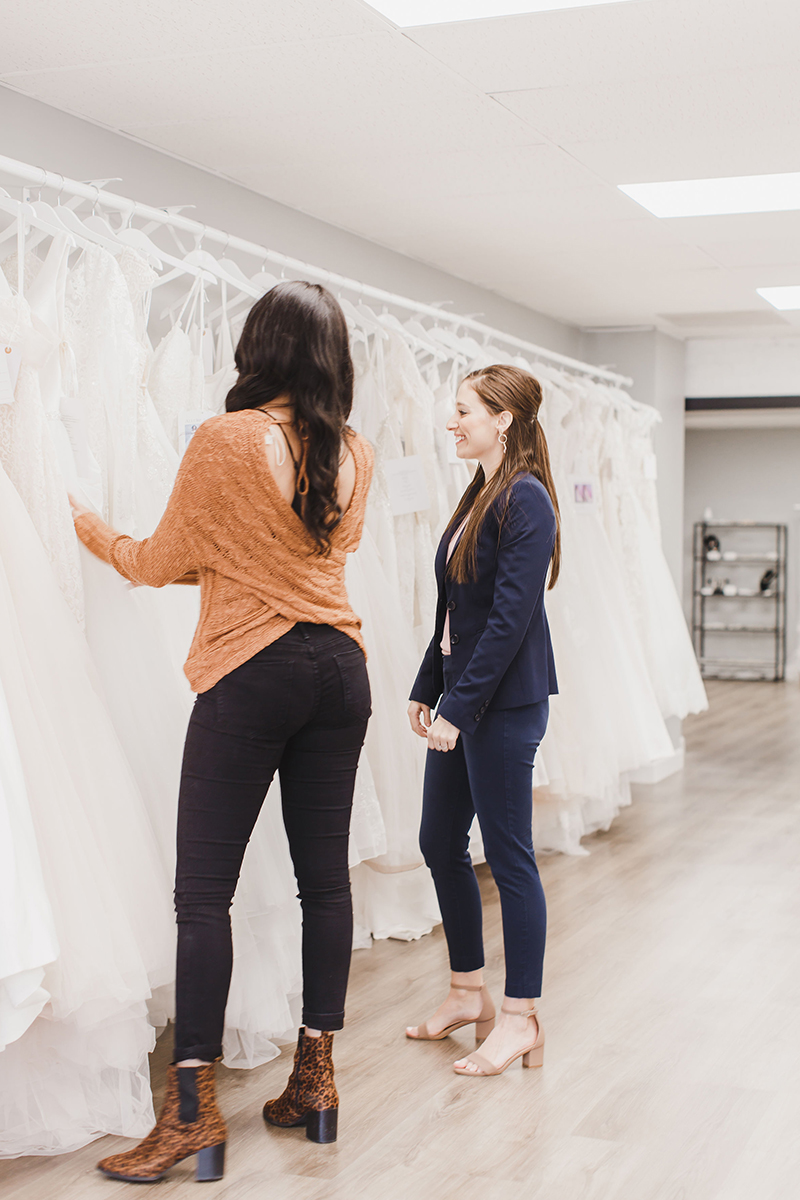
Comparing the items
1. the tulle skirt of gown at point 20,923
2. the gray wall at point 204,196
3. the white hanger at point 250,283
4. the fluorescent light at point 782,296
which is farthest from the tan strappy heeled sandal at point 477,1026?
the fluorescent light at point 782,296

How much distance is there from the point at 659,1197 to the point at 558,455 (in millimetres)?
3408

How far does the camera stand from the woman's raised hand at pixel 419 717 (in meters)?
2.74

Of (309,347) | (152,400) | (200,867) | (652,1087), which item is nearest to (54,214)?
(152,400)

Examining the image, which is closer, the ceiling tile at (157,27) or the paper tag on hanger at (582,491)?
the ceiling tile at (157,27)

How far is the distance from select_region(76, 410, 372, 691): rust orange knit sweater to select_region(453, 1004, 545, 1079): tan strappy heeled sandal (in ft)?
3.55

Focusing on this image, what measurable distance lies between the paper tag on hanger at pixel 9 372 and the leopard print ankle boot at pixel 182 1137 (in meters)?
1.26

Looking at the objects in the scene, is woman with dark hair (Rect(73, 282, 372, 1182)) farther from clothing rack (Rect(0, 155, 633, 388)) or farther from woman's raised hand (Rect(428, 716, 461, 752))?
clothing rack (Rect(0, 155, 633, 388))

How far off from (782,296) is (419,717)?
3.85 metres

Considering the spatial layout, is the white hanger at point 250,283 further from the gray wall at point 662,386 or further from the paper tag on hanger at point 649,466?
the gray wall at point 662,386

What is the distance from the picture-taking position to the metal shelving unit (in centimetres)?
1154

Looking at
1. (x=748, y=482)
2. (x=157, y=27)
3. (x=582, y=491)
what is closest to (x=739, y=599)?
(x=748, y=482)

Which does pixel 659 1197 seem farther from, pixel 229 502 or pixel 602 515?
pixel 602 515

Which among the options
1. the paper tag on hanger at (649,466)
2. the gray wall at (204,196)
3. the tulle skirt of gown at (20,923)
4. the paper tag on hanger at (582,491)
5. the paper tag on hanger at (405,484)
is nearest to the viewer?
the tulle skirt of gown at (20,923)

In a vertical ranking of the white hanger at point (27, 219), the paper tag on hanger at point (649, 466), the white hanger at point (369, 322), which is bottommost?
the paper tag on hanger at point (649, 466)
